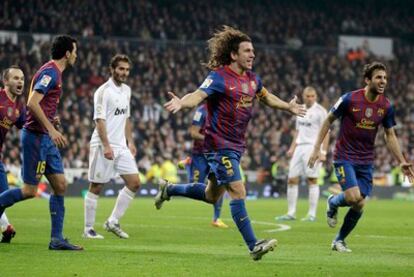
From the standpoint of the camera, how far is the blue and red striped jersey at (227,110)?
1106 centimetres

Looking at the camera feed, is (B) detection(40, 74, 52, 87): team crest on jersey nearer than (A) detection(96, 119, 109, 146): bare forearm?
Yes

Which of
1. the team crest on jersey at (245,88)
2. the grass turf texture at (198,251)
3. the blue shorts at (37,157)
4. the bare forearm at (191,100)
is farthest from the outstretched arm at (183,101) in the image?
the blue shorts at (37,157)

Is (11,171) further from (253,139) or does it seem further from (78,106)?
(253,139)

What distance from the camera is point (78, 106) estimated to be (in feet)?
120

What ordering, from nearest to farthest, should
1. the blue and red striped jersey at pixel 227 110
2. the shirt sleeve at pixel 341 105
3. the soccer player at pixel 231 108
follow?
1. the soccer player at pixel 231 108
2. the blue and red striped jersey at pixel 227 110
3. the shirt sleeve at pixel 341 105

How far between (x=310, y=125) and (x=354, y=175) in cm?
859

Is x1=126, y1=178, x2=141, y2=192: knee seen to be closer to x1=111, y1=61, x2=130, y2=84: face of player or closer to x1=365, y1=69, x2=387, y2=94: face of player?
x1=111, y1=61, x2=130, y2=84: face of player

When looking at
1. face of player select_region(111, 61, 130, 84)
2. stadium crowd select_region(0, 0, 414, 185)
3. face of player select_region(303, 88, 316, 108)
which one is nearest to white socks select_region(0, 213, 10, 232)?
face of player select_region(111, 61, 130, 84)

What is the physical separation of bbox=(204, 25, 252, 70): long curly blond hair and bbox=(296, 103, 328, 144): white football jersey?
387 inches

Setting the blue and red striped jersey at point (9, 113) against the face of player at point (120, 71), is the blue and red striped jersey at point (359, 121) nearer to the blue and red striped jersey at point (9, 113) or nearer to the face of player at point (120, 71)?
the face of player at point (120, 71)

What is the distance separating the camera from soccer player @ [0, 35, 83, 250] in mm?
11820

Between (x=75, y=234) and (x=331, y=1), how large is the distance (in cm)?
4004

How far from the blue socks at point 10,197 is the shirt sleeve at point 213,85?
9.28 ft

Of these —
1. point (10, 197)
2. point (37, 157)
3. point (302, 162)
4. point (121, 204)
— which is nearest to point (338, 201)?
point (121, 204)
